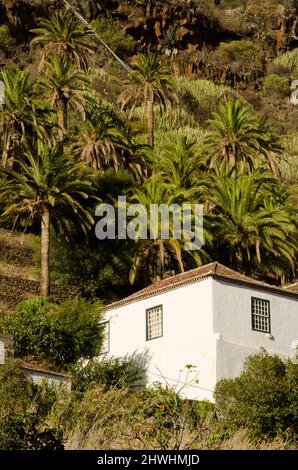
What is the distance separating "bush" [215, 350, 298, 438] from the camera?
3198cm

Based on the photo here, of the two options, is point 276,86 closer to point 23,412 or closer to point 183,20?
point 183,20

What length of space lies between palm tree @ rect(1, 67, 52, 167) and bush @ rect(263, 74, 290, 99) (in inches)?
2702

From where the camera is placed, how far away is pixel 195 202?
56656 mm

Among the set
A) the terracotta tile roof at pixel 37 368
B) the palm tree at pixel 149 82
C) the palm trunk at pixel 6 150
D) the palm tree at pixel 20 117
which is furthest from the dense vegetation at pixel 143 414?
the palm tree at pixel 149 82

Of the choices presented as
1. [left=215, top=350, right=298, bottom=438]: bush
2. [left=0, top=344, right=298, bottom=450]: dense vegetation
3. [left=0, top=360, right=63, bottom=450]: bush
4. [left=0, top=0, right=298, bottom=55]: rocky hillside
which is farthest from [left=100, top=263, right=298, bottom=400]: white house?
[left=0, top=0, right=298, bottom=55]: rocky hillside

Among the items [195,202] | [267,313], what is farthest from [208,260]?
[267,313]

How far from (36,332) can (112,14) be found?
85.3 metres

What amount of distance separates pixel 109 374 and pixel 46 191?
1419 centimetres

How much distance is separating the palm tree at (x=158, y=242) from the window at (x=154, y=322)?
21.2 ft

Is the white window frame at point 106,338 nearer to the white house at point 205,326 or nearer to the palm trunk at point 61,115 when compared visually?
the white house at point 205,326

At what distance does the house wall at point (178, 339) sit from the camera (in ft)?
138

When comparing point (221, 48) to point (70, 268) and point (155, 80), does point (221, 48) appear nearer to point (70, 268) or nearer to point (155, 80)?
point (155, 80)

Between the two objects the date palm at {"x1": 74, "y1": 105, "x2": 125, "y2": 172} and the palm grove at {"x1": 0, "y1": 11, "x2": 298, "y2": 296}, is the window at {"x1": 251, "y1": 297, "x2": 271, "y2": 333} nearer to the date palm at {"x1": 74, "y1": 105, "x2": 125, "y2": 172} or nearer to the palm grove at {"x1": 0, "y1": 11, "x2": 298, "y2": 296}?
the palm grove at {"x1": 0, "y1": 11, "x2": 298, "y2": 296}

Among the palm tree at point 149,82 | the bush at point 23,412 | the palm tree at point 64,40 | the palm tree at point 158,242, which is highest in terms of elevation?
the palm tree at point 64,40
